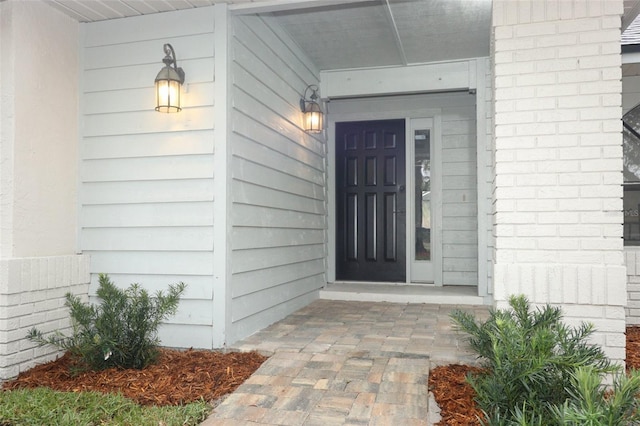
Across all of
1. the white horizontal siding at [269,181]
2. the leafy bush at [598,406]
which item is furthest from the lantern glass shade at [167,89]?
the leafy bush at [598,406]

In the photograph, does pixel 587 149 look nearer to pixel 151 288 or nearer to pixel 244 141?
pixel 244 141

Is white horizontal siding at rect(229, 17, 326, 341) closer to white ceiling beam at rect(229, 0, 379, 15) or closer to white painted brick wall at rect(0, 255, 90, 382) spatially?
white ceiling beam at rect(229, 0, 379, 15)

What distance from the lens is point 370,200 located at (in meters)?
5.67

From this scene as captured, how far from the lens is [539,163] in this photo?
7.80ft

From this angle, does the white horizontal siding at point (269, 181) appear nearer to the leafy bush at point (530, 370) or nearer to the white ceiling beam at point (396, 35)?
the white ceiling beam at point (396, 35)

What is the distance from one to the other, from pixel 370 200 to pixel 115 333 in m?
3.56

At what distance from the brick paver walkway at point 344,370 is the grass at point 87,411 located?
0.12m

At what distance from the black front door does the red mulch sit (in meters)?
2.96

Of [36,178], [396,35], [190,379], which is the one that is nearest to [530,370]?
[190,379]

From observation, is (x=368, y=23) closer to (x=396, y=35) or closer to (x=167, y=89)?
(x=396, y=35)

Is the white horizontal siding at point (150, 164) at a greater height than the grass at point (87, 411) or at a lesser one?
greater

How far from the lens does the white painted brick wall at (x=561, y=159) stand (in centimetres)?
230

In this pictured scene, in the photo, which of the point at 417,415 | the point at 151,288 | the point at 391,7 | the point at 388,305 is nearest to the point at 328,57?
the point at 391,7

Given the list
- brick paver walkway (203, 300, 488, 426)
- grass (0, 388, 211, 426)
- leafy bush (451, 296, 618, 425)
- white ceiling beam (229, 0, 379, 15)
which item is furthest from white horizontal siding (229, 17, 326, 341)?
leafy bush (451, 296, 618, 425)
